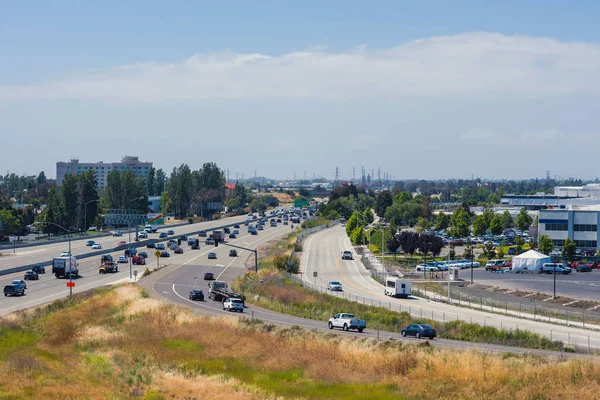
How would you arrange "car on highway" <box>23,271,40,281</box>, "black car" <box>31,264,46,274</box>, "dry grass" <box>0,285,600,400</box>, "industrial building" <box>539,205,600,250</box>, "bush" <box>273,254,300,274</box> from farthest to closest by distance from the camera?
"industrial building" <box>539,205,600,250</box> < "bush" <box>273,254,300,274</box> < "black car" <box>31,264,46,274</box> < "car on highway" <box>23,271,40,281</box> < "dry grass" <box>0,285,600,400</box>

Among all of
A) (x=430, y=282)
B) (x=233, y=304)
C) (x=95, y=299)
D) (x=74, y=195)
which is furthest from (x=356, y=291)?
(x=74, y=195)

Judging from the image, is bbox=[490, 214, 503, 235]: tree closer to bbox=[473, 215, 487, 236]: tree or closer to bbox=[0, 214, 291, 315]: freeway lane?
bbox=[473, 215, 487, 236]: tree

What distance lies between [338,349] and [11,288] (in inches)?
1618

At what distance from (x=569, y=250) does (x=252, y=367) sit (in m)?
77.2

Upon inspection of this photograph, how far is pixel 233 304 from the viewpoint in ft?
195

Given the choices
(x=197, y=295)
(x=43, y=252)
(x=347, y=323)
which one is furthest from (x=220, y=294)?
(x=43, y=252)

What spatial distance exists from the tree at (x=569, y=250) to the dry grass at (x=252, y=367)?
69426mm

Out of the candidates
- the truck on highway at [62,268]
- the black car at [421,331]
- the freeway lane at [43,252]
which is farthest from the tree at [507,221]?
the black car at [421,331]

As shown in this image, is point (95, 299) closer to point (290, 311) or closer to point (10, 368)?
point (290, 311)

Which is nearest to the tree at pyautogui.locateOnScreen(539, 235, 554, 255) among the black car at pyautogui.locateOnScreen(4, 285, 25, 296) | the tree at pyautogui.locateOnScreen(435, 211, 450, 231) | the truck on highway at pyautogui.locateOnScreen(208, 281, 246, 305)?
the tree at pyautogui.locateOnScreen(435, 211, 450, 231)

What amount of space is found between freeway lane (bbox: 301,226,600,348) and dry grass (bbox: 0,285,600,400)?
10.9 meters

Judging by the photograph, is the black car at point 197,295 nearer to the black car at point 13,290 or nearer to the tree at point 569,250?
the black car at point 13,290

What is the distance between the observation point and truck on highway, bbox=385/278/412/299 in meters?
71.4

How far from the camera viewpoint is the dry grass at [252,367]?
3575 cm
